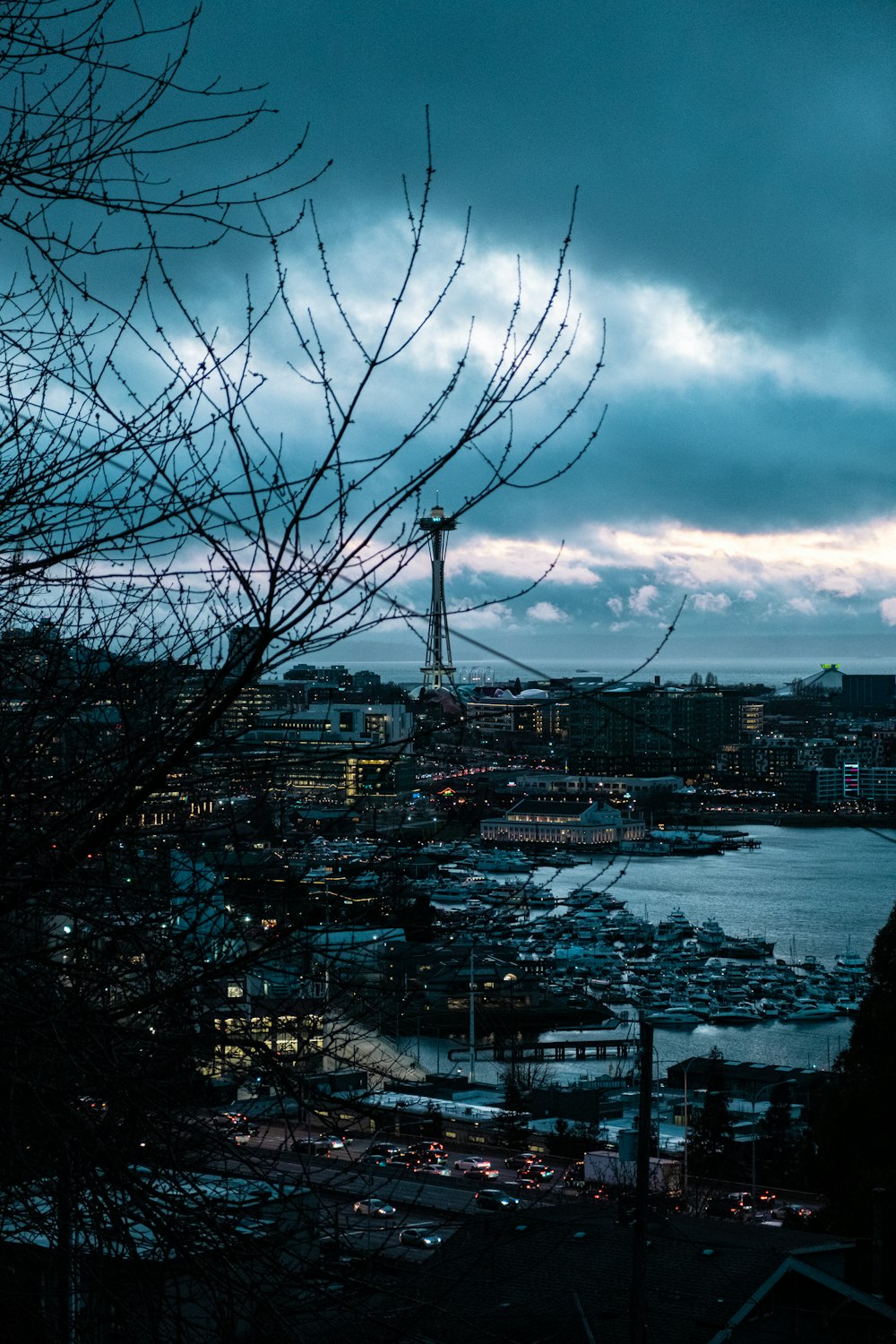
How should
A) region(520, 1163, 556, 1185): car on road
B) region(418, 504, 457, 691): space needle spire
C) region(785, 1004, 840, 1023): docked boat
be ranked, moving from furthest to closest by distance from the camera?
region(785, 1004, 840, 1023): docked boat → region(520, 1163, 556, 1185): car on road → region(418, 504, 457, 691): space needle spire

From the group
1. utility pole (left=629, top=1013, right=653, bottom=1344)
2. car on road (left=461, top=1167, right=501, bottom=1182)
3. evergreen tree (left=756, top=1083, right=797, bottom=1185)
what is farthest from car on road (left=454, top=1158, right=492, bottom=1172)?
evergreen tree (left=756, top=1083, right=797, bottom=1185)

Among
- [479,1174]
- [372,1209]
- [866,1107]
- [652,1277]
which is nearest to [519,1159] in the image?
[479,1174]

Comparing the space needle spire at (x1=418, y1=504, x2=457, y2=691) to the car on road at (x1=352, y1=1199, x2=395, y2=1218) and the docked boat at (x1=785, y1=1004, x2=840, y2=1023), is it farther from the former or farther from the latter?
the docked boat at (x1=785, y1=1004, x2=840, y2=1023)

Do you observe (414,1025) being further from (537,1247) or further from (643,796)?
(643,796)

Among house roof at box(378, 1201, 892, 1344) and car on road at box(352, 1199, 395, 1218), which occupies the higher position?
→ car on road at box(352, 1199, 395, 1218)

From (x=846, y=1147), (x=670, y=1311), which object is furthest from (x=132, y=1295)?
(x=846, y=1147)

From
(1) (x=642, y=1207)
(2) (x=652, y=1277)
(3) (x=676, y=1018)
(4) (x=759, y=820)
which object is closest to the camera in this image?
(1) (x=642, y=1207)

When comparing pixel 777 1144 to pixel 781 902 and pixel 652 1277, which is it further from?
pixel 781 902

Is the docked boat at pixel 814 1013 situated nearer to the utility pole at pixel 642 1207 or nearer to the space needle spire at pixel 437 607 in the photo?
the utility pole at pixel 642 1207
